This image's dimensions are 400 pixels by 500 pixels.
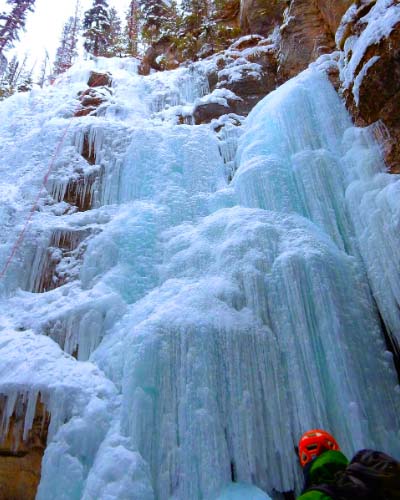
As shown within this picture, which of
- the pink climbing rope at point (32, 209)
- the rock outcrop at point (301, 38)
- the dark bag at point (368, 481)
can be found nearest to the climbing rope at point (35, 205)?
the pink climbing rope at point (32, 209)

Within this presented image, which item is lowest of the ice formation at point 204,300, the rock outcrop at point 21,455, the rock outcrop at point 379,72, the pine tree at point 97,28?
the rock outcrop at point 21,455

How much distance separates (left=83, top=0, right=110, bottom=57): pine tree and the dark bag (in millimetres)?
20323

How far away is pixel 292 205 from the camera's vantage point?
624cm

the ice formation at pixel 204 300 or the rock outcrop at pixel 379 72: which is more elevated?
the rock outcrop at pixel 379 72

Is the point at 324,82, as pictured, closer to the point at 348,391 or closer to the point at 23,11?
the point at 348,391

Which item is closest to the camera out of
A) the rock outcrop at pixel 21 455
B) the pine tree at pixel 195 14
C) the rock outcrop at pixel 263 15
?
the rock outcrop at pixel 21 455

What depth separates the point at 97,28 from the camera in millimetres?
19094

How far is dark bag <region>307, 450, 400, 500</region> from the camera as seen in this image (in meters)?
1.53

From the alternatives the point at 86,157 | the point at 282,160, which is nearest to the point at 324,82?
the point at 282,160

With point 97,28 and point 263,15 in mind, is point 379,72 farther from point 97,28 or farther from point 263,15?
point 97,28

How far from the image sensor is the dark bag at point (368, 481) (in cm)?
153

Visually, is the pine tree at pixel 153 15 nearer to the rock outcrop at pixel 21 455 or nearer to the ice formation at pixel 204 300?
the ice formation at pixel 204 300

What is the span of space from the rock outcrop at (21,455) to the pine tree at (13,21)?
17391mm

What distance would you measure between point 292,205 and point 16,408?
4.43m
